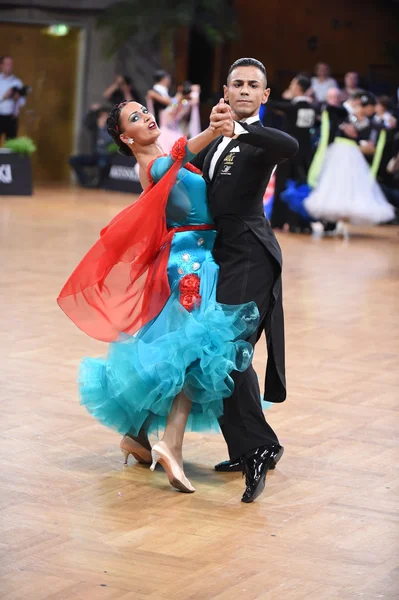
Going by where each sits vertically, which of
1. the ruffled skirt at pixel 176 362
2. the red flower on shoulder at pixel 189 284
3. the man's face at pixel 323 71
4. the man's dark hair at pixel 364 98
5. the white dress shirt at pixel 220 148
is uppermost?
the white dress shirt at pixel 220 148

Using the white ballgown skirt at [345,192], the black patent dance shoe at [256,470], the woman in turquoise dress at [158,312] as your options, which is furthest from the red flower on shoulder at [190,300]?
the white ballgown skirt at [345,192]

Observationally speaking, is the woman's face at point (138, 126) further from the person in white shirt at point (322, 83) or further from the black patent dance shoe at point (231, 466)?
the person in white shirt at point (322, 83)

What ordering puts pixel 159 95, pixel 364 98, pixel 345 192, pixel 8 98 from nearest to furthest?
pixel 345 192, pixel 364 98, pixel 159 95, pixel 8 98

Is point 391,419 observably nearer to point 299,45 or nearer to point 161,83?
point 161,83

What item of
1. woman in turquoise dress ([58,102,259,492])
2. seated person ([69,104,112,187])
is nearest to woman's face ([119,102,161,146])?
woman in turquoise dress ([58,102,259,492])

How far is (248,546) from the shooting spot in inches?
125

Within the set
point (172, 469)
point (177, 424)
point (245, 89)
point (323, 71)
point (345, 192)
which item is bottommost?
point (345, 192)

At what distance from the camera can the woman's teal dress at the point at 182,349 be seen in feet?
11.8

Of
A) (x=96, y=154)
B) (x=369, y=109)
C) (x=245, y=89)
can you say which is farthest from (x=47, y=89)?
(x=245, y=89)

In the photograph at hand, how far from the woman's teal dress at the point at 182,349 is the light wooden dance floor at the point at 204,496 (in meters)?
0.26

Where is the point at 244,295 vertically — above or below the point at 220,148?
below

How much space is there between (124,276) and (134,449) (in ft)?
2.05

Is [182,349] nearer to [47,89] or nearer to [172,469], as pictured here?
[172,469]

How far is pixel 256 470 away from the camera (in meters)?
3.63
